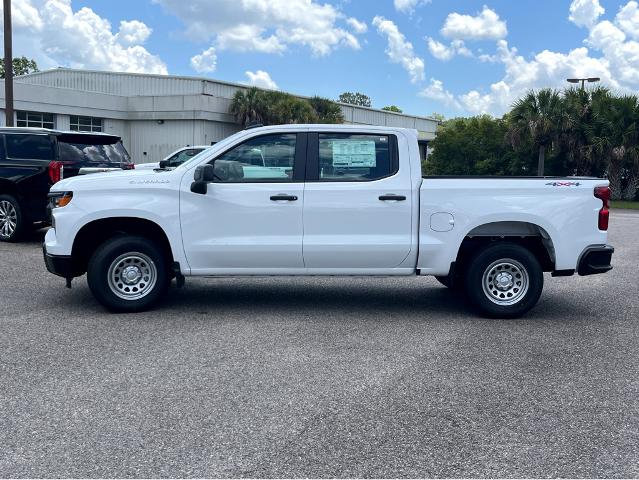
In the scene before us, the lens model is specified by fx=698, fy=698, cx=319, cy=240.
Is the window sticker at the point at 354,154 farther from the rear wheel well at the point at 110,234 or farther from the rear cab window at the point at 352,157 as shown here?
the rear wheel well at the point at 110,234

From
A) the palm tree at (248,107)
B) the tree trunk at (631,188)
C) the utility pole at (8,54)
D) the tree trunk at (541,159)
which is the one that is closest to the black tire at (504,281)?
the utility pole at (8,54)

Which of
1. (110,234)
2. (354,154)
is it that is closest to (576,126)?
(354,154)

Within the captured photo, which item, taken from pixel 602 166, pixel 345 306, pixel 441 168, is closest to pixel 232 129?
pixel 441 168

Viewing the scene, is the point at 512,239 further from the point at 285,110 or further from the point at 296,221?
the point at 285,110

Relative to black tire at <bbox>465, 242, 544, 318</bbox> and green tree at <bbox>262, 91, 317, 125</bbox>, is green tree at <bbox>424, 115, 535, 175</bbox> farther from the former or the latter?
black tire at <bbox>465, 242, 544, 318</bbox>

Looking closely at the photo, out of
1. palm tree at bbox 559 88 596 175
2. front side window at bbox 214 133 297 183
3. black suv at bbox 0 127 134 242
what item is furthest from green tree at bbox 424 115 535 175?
front side window at bbox 214 133 297 183

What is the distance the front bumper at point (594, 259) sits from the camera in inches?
288

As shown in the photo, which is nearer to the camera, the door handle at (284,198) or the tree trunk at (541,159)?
the door handle at (284,198)

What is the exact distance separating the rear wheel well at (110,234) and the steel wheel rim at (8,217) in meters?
5.36

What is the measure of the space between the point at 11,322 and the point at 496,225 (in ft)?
16.6

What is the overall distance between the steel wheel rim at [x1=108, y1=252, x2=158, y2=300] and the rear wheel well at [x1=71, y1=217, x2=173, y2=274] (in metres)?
0.22

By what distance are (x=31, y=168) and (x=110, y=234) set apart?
5.32m

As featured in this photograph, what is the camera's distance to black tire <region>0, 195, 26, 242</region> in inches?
476

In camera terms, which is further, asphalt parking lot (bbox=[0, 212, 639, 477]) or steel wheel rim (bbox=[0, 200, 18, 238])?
steel wheel rim (bbox=[0, 200, 18, 238])
